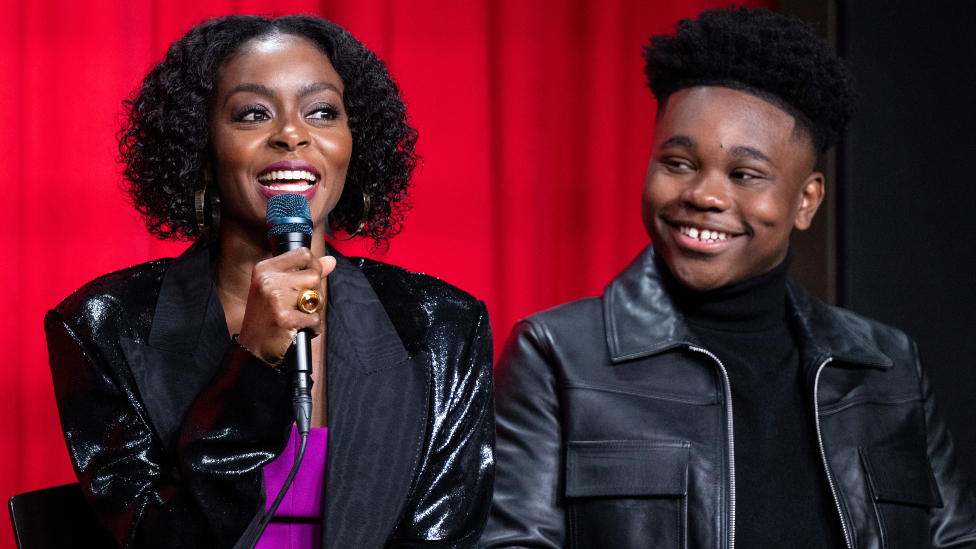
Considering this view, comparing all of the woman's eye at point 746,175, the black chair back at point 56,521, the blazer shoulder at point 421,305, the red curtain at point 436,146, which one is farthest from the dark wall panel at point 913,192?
the black chair back at point 56,521

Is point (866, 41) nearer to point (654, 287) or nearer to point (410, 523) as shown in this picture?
point (654, 287)

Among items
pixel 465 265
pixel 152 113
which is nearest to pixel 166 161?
pixel 152 113

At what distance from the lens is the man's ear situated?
1940 millimetres

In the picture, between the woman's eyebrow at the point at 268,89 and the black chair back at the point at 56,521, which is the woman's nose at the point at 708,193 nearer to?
the woman's eyebrow at the point at 268,89

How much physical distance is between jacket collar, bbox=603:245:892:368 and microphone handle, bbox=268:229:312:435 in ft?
2.57

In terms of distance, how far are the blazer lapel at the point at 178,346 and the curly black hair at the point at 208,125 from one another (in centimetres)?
13

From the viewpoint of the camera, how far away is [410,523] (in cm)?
154

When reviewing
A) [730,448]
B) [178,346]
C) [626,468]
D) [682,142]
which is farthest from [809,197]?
[178,346]

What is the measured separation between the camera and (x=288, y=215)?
4.26 ft

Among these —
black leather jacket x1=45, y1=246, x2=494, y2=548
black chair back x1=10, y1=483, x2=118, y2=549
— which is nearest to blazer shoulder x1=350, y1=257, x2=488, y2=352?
black leather jacket x1=45, y1=246, x2=494, y2=548

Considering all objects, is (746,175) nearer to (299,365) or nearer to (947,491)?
(947,491)

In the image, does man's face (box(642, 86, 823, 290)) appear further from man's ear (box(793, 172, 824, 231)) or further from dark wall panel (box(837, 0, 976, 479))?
dark wall panel (box(837, 0, 976, 479))

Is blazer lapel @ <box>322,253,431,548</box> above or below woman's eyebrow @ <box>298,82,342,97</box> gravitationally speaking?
below

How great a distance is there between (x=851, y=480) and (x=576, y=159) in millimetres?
1306
